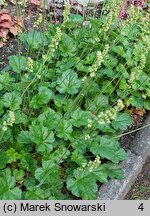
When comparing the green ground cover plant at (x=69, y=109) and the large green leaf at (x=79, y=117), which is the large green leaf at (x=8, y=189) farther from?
the large green leaf at (x=79, y=117)

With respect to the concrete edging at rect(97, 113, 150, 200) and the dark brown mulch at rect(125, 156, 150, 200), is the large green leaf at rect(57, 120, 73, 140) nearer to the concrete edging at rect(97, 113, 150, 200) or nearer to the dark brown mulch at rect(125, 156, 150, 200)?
the concrete edging at rect(97, 113, 150, 200)

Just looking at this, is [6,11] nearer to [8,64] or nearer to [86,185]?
[8,64]

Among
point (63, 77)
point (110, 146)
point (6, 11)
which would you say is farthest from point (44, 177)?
point (6, 11)

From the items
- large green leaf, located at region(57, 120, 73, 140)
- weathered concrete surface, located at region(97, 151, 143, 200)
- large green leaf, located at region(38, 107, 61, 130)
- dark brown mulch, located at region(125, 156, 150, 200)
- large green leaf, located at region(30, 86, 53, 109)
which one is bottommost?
dark brown mulch, located at region(125, 156, 150, 200)

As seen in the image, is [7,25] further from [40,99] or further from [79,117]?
[79,117]

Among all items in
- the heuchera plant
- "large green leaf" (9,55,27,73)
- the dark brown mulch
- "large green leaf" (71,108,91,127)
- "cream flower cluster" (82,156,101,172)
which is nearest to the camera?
"cream flower cluster" (82,156,101,172)

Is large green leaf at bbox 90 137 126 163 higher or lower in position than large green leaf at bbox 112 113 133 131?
lower

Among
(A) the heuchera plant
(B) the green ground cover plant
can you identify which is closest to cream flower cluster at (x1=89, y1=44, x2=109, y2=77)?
(B) the green ground cover plant

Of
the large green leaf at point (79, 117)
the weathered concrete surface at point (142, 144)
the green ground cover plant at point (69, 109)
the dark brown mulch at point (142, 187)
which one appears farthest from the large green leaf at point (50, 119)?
the dark brown mulch at point (142, 187)
